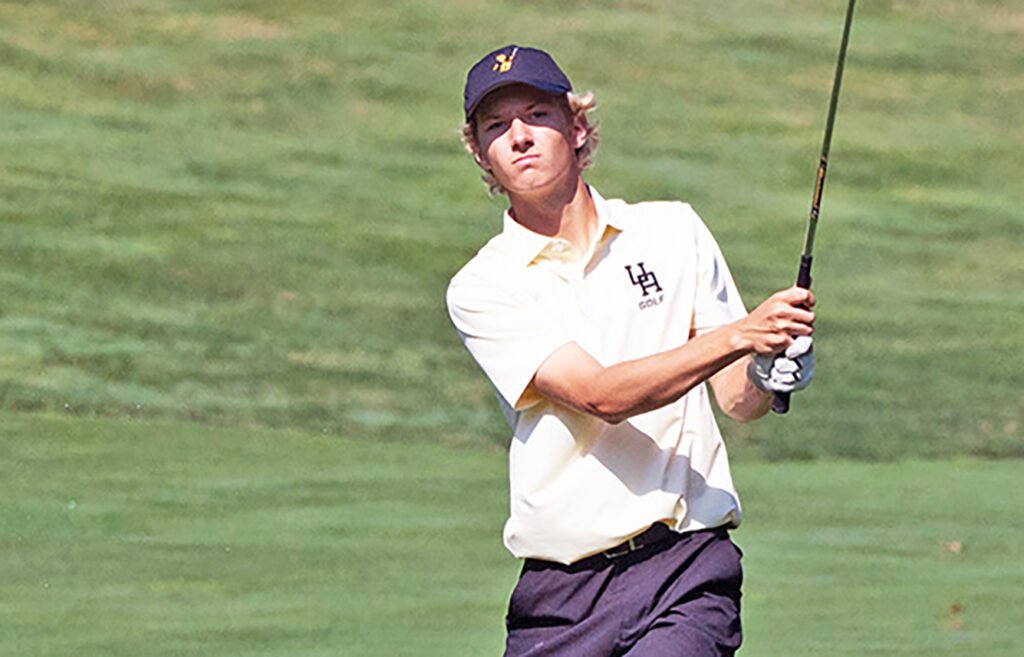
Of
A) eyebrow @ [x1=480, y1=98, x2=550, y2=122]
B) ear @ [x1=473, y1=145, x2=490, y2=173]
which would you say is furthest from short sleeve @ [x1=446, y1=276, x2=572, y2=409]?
eyebrow @ [x1=480, y1=98, x2=550, y2=122]

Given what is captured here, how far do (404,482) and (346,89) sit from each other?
43.4ft

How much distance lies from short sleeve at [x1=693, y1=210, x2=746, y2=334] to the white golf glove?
0.42m

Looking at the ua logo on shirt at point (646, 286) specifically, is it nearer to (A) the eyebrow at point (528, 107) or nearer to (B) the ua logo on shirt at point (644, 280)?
(B) the ua logo on shirt at point (644, 280)

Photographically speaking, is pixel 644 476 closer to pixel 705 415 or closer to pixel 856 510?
pixel 705 415

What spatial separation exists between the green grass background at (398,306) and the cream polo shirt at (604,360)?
303cm

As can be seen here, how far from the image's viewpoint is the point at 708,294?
5.45 meters

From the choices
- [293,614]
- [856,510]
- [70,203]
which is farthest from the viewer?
[70,203]

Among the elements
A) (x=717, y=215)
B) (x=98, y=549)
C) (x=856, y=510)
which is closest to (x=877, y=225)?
(x=717, y=215)

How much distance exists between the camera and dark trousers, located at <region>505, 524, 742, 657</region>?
17.4ft

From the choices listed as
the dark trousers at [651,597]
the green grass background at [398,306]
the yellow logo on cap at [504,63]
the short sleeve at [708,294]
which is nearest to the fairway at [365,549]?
the green grass background at [398,306]

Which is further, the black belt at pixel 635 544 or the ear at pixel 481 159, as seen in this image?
the ear at pixel 481 159

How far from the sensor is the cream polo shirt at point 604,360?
208 inches

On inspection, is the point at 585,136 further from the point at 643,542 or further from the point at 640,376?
the point at 643,542

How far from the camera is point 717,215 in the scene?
21.4 m
